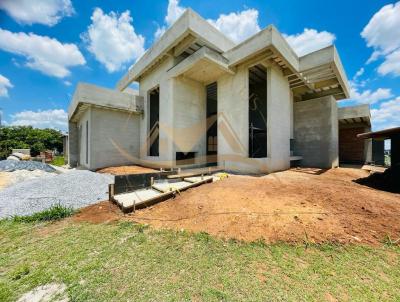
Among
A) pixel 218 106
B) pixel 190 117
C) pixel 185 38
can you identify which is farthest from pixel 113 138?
pixel 185 38

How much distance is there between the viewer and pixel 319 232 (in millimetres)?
3250

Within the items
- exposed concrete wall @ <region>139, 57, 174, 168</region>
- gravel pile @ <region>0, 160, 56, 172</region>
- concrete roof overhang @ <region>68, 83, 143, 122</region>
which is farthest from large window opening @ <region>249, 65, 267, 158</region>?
gravel pile @ <region>0, 160, 56, 172</region>

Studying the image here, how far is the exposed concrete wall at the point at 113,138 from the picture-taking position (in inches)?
461

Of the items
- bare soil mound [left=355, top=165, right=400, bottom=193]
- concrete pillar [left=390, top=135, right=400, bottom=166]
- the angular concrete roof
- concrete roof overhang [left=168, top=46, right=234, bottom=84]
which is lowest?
bare soil mound [left=355, top=165, right=400, bottom=193]

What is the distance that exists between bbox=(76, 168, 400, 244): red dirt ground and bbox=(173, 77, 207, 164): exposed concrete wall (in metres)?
6.29

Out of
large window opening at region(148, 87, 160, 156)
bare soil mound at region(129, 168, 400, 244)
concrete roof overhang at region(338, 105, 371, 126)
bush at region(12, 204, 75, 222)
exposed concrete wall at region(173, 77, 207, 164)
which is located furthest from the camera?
concrete roof overhang at region(338, 105, 371, 126)

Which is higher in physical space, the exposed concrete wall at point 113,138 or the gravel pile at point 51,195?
the exposed concrete wall at point 113,138

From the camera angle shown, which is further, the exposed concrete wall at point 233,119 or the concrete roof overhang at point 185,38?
the exposed concrete wall at point 233,119

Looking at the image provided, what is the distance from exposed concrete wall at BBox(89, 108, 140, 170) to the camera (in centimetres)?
1171

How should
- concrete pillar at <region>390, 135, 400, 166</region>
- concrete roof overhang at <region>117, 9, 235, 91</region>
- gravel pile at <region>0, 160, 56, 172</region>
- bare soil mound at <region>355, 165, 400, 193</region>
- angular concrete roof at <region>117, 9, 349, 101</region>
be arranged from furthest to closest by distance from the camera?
gravel pile at <region>0, 160, 56, 172</region>
concrete roof overhang at <region>117, 9, 235, 91</region>
angular concrete roof at <region>117, 9, 349, 101</region>
concrete pillar at <region>390, 135, 400, 166</region>
bare soil mound at <region>355, 165, 400, 193</region>

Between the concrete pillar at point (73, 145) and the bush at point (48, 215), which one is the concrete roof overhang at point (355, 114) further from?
the concrete pillar at point (73, 145)

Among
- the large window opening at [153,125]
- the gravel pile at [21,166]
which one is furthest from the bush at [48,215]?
the large window opening at [153,125]

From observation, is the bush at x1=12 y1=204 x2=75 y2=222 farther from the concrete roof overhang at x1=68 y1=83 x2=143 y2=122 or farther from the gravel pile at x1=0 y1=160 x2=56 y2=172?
the gravel pile at x1=0 y1=160 x2=56 y2=172

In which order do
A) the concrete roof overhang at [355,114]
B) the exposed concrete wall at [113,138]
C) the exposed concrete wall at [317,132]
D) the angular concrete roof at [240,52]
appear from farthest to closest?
1. the concrete roof overhang at [355,114]
2. the exposed concrete wall at [113,138]
3. the exposed concrete wall at [317,132]
4. the angular concrete roof at [240,52]
